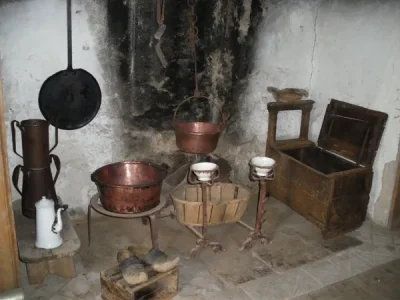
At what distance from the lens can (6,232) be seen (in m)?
2.82

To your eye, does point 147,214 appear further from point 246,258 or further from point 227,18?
point 227,18

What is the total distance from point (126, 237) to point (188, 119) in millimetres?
1398

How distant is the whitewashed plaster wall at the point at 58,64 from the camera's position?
11.7 feet

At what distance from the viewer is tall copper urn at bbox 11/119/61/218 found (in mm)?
3451

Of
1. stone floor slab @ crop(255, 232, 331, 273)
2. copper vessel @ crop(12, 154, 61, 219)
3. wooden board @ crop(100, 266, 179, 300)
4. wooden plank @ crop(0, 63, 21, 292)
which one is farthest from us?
stone floor slab @ crop(255, 232, 331, 273)

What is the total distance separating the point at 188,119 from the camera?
4.55 meters

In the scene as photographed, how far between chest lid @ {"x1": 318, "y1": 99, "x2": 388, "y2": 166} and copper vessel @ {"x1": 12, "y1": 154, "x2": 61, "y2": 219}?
9.79 ft

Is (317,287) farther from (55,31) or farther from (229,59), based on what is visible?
(55,31)

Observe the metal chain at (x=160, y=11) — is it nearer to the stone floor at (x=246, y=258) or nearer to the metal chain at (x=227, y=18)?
the metal chain at (x=227, y=18)

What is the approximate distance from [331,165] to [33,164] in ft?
9.96

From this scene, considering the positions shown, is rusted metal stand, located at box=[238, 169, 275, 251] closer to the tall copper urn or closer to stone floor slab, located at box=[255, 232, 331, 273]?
stone floor slab, located at box=[255, 232, 331, 273]

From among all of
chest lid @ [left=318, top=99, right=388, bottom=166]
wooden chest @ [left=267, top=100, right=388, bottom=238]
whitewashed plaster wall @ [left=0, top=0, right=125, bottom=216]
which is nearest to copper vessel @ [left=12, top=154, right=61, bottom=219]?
whitewashed plaster wall @ [left=0, top=0, right=125, bottom=216]

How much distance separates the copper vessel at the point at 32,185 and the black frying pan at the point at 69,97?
17.8 inches

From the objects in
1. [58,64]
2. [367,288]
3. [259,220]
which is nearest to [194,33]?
[58,64]
